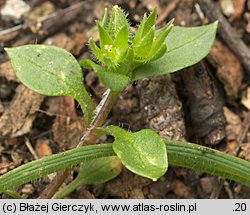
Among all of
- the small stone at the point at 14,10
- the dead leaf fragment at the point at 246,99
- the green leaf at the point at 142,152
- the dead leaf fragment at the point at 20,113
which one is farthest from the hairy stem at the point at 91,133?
the small stone at the point at 14,10

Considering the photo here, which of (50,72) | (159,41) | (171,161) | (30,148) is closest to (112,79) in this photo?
(159,41)

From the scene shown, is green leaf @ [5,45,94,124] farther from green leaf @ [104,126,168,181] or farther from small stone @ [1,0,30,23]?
small stone @ [1,0,30,23]

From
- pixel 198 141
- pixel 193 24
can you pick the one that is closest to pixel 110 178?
pixel 198 141

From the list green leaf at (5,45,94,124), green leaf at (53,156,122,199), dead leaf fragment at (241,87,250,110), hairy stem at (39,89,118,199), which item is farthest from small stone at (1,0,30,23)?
dead leaf fragment at (241,87,250,110)

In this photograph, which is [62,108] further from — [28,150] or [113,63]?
[113,63]

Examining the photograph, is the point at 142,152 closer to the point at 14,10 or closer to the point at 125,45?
the point at 125,45
